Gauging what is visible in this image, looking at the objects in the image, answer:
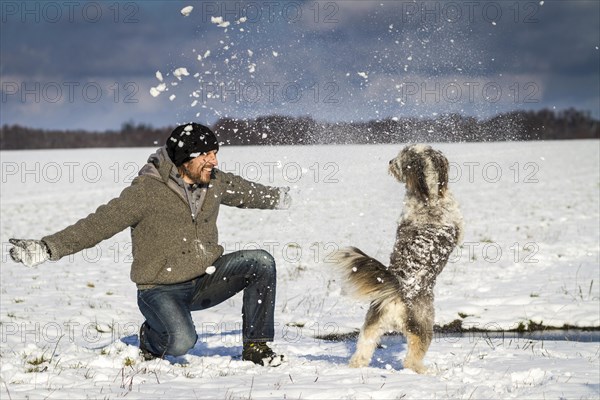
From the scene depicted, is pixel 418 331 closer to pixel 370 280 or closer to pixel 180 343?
pixel 370 280

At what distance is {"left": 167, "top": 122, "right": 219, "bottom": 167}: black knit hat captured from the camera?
5.08m

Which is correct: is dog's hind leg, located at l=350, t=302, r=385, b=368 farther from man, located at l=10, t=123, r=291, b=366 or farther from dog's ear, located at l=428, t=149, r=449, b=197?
dog's ear, located at l=428, t=149, r=449, b=197

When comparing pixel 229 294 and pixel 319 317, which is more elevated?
pixel 229 294

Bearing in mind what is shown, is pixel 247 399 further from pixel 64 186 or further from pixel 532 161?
pixel 532 161

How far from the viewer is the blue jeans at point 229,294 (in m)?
5.19

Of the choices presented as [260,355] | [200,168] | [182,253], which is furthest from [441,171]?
[182,253]

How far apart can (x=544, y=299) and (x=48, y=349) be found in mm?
6062

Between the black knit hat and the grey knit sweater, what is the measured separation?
102 millimetres

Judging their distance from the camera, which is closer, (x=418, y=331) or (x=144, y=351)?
(x=418, y=331)

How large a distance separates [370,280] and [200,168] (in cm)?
157

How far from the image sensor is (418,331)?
504 cm

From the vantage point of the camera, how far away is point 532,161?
1478 inches

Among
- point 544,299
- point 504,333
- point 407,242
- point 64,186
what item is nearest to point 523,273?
point 544,299

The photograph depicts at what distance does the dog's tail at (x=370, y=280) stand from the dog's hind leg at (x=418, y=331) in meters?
0.22
